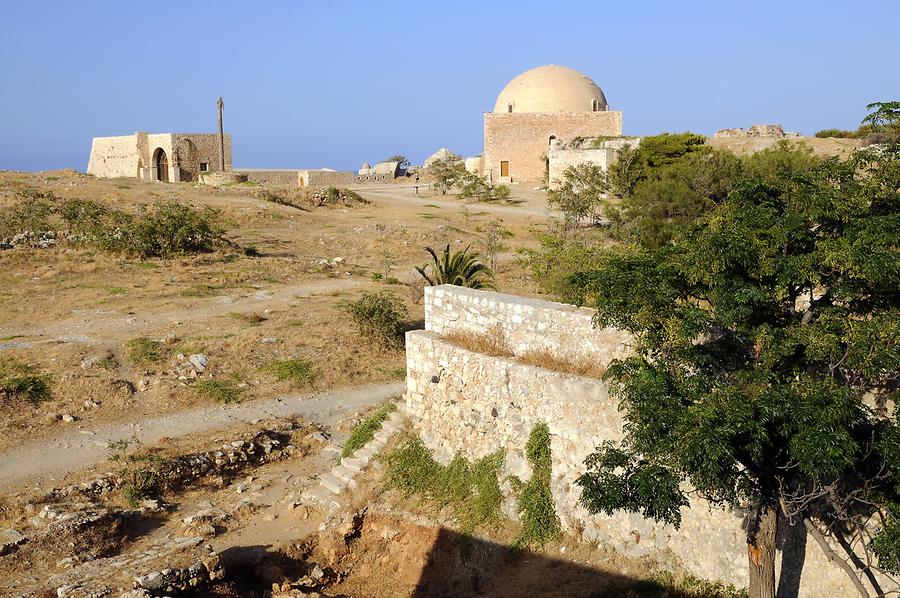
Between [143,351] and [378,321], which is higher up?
[378,321]

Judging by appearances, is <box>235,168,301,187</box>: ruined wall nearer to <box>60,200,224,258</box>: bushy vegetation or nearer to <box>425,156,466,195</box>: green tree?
<box>425,156,466,195</box>: green tree

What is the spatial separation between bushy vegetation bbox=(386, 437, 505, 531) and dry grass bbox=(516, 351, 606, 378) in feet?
3.77

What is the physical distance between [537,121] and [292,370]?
33.5 m

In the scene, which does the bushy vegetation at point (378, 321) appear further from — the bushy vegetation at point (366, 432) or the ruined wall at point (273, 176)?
the ruined wall at point (273, 176)

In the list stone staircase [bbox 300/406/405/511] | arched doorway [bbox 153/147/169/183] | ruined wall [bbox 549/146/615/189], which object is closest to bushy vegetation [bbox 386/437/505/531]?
stone staircase [bbox 300/406/405/511]

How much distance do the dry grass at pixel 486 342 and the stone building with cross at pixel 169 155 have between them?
34.7 meters

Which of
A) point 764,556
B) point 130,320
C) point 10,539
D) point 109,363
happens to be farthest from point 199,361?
point 764,556

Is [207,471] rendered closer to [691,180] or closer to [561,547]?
[561,547]

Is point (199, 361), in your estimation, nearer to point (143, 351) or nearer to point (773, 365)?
point (143, 351)

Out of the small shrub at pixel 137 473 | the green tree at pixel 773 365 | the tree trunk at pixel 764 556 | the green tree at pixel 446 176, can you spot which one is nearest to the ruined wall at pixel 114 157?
the green tree at pixel 446 176

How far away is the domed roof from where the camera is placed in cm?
4556

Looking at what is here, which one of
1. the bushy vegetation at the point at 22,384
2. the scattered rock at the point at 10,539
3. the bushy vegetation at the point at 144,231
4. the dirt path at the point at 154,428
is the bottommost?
the scattered rock at the point at 10,539

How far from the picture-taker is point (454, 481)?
938 centimetres

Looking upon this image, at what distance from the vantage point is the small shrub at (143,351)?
14.4 m
